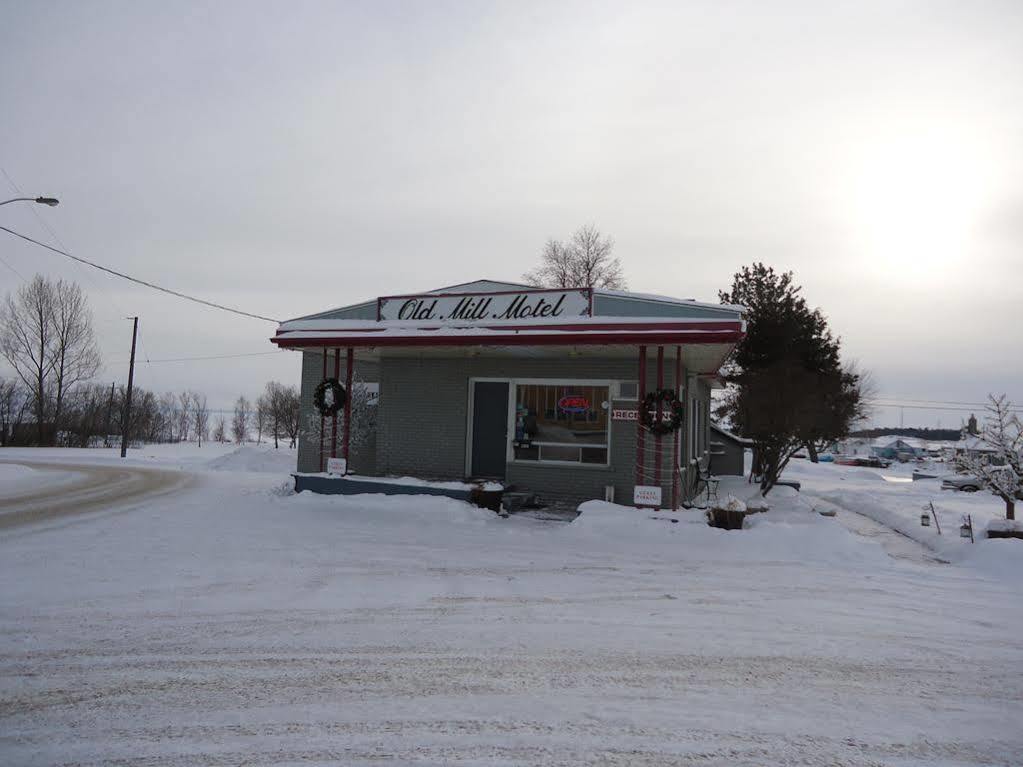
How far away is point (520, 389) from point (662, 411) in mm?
3635

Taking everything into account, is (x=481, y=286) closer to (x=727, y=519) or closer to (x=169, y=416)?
(x=727, y=519)

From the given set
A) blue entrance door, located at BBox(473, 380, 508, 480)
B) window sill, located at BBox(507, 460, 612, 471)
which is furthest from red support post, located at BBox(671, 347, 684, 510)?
blue entrance door, located at BBox(473, 380, 508, 480)

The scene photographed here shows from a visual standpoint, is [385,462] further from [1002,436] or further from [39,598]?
[1002,436]

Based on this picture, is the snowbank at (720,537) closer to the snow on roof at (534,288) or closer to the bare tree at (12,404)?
the snow on roof at (534,288)

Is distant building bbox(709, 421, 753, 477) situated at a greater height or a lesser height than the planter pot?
greater

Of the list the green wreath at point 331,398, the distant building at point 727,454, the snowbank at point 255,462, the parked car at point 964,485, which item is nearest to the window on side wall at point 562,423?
the green wreath at point 331,398

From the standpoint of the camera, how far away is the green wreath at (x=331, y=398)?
1447 centimetres

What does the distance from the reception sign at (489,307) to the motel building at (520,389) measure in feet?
0.09

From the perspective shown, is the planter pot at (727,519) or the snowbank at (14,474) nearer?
the planter pot at (727,519)

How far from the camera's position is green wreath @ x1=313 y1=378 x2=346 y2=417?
14469 millimetres

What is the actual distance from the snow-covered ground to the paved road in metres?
2.18

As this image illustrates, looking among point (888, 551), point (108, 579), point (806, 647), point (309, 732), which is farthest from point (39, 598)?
point (888, 551)

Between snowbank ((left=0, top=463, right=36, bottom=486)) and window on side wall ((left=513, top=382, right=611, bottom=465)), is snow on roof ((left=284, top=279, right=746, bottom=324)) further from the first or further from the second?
snowbank ((left=0, top=463, right=36, bottom=486))

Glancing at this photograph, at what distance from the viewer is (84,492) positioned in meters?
16.0
